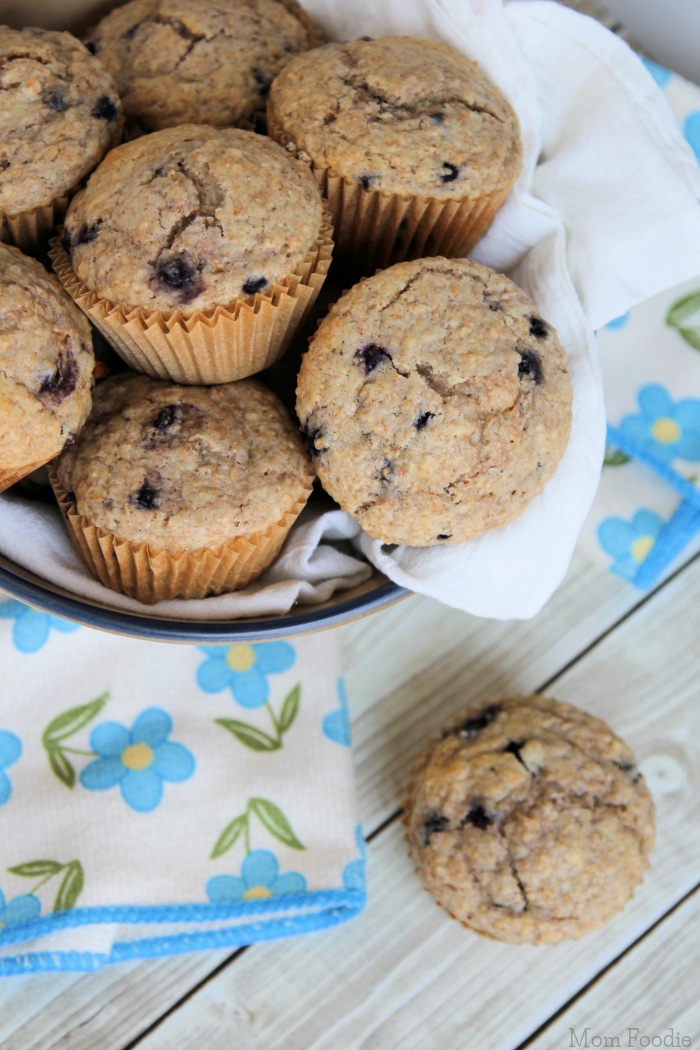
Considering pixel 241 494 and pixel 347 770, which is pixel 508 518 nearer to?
pixel 241 494

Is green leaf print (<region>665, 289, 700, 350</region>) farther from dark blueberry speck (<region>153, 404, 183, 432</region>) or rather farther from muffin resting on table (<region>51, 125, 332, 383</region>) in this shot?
dark blueberry speck (<region>153, 404, 183, 432</region>)

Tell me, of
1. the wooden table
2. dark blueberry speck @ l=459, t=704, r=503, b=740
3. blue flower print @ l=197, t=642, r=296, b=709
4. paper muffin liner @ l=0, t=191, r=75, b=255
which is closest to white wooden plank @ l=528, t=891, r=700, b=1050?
the wooden table

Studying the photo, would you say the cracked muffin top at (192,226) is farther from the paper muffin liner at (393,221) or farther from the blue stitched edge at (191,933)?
the blue stitched edge at (191,933)

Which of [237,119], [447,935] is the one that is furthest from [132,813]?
[237,119]

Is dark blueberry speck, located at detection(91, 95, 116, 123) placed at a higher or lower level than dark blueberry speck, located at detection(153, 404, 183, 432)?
higher

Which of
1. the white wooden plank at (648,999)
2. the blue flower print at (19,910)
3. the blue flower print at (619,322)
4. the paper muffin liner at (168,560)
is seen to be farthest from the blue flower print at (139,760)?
the blue flower print at (619,322)
